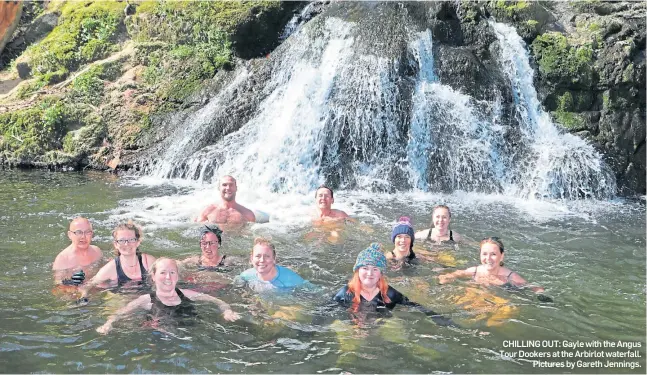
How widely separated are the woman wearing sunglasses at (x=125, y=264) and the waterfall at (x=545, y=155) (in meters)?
8.56

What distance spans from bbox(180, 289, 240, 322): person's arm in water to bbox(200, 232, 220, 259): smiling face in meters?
0.93

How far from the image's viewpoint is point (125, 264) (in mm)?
7012

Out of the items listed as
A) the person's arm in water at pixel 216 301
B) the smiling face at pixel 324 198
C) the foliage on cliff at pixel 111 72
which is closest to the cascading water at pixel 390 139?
the foliage on cliff at pixel 111 72

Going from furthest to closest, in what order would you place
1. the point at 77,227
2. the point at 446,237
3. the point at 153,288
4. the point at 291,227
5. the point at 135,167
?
the point at 135,167 < the point at 291,227 < the point at 446,237 < the point at 77,227 < the point at 153,288

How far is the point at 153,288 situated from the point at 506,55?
11532 millimetres

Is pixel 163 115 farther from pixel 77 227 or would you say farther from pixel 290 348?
pixel 290 348

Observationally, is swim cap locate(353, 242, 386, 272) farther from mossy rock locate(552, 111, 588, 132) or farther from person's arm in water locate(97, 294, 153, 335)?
mossy rock locate(552, 111, 588, 132)

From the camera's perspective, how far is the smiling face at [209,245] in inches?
296

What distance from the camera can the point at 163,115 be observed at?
16328 millimetres

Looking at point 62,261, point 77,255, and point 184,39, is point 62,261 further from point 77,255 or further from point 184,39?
point 184,39

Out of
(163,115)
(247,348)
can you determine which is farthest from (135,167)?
(247,348)

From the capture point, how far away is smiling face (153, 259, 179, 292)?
6086 millimetres

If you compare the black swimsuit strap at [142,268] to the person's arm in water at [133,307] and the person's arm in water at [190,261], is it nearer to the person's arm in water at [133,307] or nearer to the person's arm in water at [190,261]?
the person's arm in water at [133,307]

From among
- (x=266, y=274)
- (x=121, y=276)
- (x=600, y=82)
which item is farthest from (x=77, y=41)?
(x=266, y=274)
